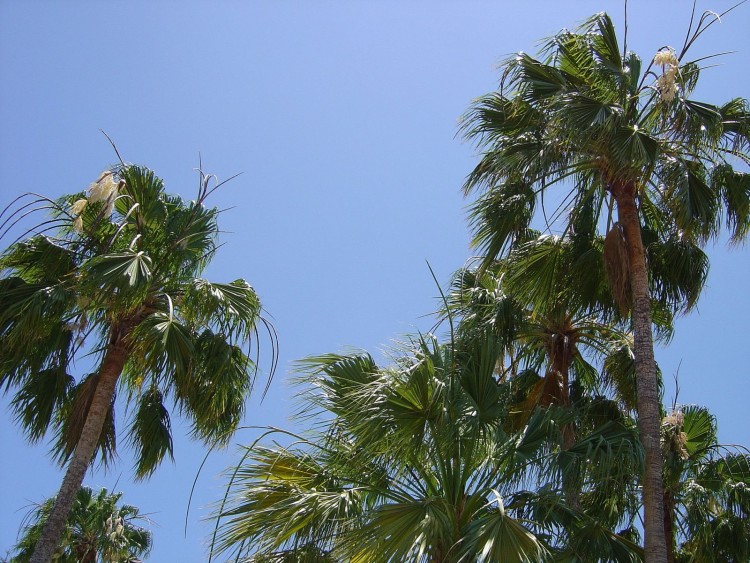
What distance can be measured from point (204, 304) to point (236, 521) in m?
4.06

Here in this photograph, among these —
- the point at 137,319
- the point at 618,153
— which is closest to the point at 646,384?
the point at 618,153

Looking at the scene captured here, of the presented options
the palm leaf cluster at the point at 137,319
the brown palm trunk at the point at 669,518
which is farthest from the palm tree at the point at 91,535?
the brown palm trunk at the point at 669,518

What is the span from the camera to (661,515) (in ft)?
28.3

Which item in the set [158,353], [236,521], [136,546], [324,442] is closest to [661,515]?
[324,442]

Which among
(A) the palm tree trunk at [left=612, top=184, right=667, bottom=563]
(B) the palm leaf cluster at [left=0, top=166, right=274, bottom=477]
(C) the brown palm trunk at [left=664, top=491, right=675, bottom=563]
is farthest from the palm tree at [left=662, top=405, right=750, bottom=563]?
(B) the palm leaf cluster at [left=0, top=166, right=274, bottom=477]

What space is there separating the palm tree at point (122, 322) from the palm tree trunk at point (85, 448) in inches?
0.5

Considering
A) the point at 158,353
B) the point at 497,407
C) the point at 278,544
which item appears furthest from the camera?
the point at 158,353

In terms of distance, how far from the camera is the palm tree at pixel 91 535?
1691 centimetres

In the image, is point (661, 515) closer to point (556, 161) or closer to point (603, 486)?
point (603, 486)

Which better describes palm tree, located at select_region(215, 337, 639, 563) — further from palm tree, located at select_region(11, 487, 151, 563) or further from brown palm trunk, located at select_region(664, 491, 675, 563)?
palm tree, located at select_region(11, 487, 151, 563)

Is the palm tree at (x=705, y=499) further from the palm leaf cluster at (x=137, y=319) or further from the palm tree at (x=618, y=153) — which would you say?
the palm leaf cluster at (x=137, y=319)

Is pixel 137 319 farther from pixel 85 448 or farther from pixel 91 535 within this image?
pixel 91 535

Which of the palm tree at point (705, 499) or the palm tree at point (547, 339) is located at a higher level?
the palm tree at point (547, 339)

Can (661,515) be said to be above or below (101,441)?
below
